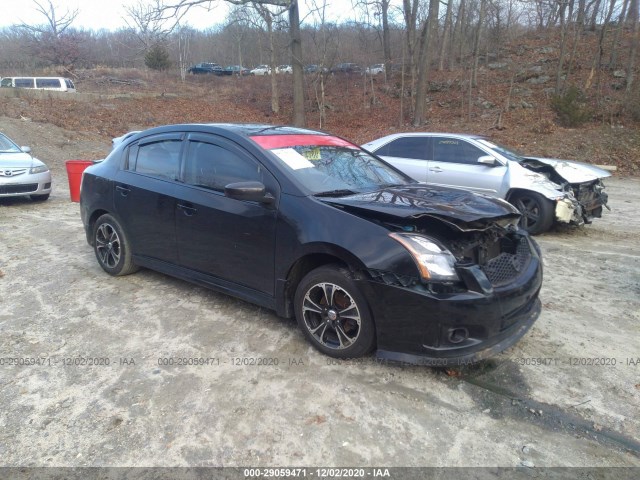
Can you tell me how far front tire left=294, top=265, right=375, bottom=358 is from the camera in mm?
3209

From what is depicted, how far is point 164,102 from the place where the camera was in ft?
96.5

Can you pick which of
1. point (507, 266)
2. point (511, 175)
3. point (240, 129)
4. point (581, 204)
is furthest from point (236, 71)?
point (507, 266)

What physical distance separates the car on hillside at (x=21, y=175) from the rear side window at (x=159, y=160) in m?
5.82

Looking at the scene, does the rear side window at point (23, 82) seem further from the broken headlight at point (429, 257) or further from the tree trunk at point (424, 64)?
the broken headlight at point (429, 257)

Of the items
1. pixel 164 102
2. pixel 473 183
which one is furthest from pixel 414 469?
pixel 164 102

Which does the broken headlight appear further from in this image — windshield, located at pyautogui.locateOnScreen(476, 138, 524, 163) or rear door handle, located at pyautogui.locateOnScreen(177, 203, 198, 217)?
windshield, located at pyautogui.locateOnScreen(476, 138, 524, 163)

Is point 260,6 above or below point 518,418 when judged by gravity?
above

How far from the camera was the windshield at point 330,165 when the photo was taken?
3.80m

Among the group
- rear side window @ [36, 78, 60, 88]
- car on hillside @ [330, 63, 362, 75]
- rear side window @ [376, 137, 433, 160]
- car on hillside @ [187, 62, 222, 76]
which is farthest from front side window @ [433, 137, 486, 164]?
car on hillside @ [187, 62, 222, 76]

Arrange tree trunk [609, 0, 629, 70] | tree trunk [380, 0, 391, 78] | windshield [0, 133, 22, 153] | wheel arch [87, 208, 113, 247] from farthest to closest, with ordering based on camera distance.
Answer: tree trunk [380, 0, 391, 78], tree trunk [609, 0, 629, 70], windshield [0, 133, 22, 153], wheel arch [87, 208, 113, 247]

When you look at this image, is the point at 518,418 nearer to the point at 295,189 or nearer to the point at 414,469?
the point at 414,469

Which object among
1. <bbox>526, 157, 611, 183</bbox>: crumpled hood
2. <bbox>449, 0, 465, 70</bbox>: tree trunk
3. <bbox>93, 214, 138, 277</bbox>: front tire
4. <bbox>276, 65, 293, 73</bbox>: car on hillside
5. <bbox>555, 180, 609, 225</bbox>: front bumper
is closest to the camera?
<bbox>93, 214, 138, 277</bbox>: front tire

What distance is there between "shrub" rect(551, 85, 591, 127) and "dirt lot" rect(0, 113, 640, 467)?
48.1ft

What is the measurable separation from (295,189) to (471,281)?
149cm
